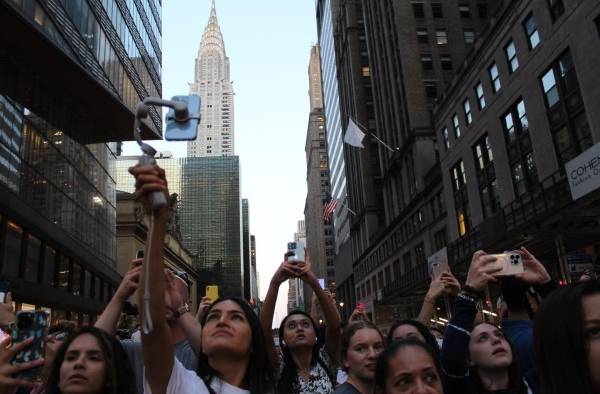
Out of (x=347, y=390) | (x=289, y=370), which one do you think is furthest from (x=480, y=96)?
(x=347, y=390)

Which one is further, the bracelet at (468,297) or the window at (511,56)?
the window at (511,56)

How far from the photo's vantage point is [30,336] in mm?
2840

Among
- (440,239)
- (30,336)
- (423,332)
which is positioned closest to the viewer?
(30,336)

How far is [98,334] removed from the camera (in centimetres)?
331

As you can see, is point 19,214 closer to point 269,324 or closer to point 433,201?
point 269,324

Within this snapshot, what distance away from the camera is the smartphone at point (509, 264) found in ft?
12.7

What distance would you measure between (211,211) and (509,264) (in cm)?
18017

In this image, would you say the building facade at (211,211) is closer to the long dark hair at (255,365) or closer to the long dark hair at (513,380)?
the long dark hair at (255,365)

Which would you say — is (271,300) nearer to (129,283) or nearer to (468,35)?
(129,283)

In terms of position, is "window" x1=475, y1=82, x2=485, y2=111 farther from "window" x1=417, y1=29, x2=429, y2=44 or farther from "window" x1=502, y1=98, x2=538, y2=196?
"window" x1=417, y1=29, x2=429, y2=44

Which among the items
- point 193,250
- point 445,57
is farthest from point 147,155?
point 193,250

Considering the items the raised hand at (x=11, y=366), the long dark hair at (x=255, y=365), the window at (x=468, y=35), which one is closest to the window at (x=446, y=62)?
the window at (x=468, y=35)

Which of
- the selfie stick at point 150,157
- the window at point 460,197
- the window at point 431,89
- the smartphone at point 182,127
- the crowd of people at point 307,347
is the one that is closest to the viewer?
the crowd of people at point 307,347

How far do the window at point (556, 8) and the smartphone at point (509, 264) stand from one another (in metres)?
22.5
